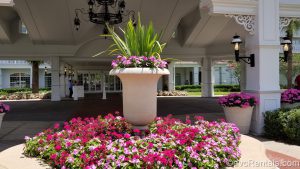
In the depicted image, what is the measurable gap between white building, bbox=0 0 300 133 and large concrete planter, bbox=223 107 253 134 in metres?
0.27

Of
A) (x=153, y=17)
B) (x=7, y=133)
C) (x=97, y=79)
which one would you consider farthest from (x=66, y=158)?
(x=97, y=79)

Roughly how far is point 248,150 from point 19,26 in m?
19.0

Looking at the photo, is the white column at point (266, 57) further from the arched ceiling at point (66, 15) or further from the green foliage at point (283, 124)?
the arched ceiling at point (66, 15)

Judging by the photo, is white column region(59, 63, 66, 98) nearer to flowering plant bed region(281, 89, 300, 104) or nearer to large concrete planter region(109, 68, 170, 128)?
flowering plant bed region(281, 89, 300, 104)

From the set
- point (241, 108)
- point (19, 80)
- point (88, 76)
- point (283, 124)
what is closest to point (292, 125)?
point (283, 124)

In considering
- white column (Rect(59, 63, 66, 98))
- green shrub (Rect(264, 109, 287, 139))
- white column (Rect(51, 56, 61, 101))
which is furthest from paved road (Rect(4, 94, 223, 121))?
white column (Rect(59, 63, 66, 98))

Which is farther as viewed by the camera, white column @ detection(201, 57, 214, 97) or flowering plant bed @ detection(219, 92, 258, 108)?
white column @ detection(201, 57, 214, 97)

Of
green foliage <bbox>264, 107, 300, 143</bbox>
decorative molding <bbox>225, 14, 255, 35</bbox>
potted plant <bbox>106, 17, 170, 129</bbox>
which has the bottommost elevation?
green foliage <bbox>264, 107, 300, 143</bbox>

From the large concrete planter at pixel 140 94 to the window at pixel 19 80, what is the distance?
40703 millimetres

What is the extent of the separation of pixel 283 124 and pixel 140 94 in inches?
154

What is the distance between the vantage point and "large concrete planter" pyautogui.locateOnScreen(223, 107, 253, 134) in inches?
302

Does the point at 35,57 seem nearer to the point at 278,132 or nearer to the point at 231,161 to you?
the point at 278,132

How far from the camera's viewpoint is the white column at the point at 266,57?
7.69 meters

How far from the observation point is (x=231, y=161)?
4129 mm
